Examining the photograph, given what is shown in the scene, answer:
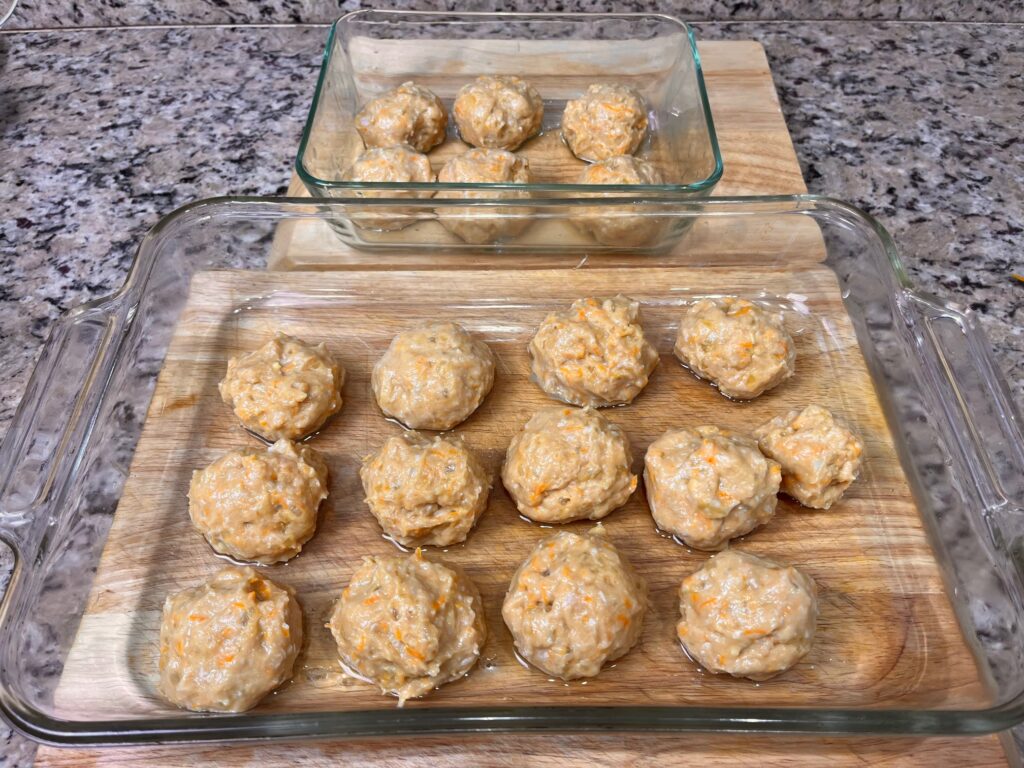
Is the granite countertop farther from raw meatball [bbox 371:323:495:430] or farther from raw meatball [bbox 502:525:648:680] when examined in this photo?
raw meatball [bbox 502:525:648:680]

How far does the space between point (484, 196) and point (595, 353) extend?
69cm

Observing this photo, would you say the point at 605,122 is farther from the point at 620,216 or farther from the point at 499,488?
the point at 499,488

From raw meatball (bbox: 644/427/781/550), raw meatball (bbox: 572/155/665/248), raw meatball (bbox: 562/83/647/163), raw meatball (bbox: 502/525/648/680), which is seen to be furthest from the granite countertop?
raw meatball (bbox: 502/525/648/680)

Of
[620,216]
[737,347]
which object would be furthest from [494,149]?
[737,347]

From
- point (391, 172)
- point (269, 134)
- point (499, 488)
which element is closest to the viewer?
point (499, 488)

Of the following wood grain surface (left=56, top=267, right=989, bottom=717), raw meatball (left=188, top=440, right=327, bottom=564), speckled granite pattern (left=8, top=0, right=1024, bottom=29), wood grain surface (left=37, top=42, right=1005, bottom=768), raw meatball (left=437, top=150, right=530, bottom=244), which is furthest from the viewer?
speckled granite pattern (left=8, top=0, right=1024, bottom=29)

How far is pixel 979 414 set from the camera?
2.13m

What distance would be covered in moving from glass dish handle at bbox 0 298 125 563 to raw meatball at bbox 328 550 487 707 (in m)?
0.78

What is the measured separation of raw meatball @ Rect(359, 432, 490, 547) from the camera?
6.54ft

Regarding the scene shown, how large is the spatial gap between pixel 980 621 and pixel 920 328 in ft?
2.77

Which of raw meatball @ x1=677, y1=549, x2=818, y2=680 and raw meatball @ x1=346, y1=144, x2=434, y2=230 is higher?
raw meatball @ x1=346, y1=144, x2=434, y2=230

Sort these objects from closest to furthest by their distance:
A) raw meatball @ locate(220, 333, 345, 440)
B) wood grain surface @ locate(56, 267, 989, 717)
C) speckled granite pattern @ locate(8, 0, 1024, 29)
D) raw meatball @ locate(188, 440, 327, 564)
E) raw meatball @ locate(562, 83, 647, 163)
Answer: wood grain surface @ locate(56, 267, 989, 717) < raw meatball @ locate(188, 440, 327, 564) < raw meatball @ locate(220, 333, 345, 440) < raw meatball @ locate(562, 83, 647, 163) < speckled granite pattern @ locate(8, 0, 1024, 29)

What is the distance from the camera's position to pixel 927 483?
7.07ft

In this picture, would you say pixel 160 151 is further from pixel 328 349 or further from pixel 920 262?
pixel 920 262
